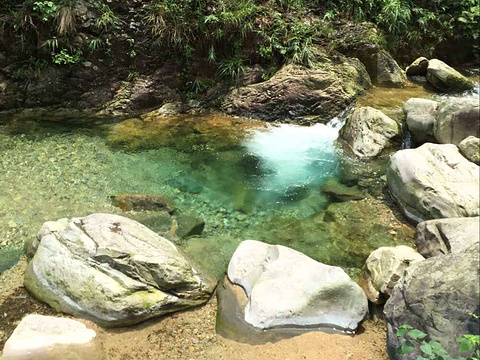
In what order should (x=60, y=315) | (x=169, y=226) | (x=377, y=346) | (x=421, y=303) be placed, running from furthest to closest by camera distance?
(x=169, y=226)
(x=60, y=315)
(x=377, y=346)
(x=421, y=303)

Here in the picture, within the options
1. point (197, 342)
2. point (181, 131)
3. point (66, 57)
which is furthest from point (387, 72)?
point (197, 342)

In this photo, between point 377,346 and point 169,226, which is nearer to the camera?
point 377,346

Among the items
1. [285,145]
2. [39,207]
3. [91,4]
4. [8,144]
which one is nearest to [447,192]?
[285,145]

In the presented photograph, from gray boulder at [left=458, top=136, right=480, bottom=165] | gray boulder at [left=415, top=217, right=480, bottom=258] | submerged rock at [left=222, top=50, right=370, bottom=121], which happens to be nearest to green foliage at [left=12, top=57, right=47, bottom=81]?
submerged rock at [left=222, top=50, right=370, bottom=121]

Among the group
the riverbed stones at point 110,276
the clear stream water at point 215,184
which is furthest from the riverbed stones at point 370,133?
the riverbed stones at point 110,276

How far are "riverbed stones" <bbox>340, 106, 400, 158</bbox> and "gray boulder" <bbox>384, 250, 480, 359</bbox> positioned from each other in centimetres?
389

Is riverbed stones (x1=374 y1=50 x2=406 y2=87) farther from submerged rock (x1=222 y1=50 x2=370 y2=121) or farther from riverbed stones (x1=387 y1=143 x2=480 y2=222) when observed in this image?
riverbed stones (x1=387 y1=143 x2=480 y2=222)

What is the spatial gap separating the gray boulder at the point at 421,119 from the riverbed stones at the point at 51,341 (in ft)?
19.4

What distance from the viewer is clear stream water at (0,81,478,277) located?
16.3 ft

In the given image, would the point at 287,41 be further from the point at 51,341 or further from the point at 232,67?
the point at 51,341

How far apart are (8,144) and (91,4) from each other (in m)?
3.66

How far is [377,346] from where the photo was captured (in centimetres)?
356

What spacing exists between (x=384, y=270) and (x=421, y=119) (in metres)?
3.74

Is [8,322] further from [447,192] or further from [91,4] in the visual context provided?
[91,4]
